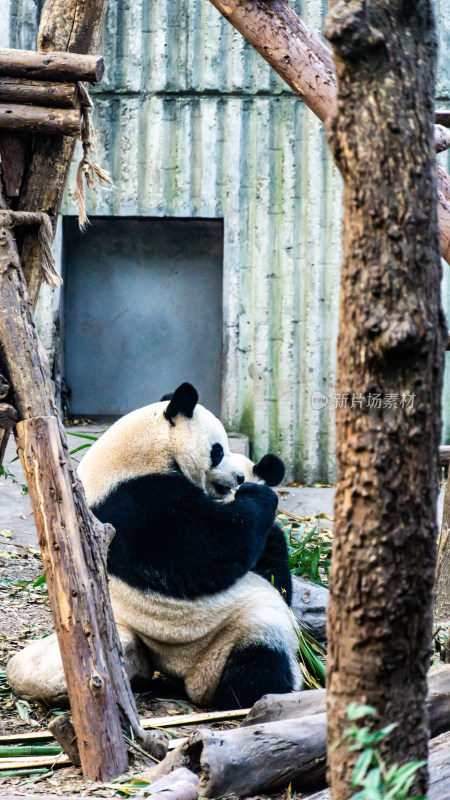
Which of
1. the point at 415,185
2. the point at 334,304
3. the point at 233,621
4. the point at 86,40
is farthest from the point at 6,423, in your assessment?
the point at 334,304

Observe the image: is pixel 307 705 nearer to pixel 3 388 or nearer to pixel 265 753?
pixel 265 753

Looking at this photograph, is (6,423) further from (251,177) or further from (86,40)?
(251,177)

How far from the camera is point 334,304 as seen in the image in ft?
22.7

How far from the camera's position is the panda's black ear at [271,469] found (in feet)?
12.7

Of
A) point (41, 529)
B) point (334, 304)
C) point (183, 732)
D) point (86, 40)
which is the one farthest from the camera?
point (334, 304)

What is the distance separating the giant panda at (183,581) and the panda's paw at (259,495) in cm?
2

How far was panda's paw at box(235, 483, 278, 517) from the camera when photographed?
11.4 feet

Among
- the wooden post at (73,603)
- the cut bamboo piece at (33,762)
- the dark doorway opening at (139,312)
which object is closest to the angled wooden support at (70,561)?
the wooden post at (73,603)

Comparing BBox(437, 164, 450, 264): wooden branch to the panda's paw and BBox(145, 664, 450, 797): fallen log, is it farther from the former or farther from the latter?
BBox(145, 664, 450, 797): fallen log

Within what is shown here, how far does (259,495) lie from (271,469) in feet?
1.31

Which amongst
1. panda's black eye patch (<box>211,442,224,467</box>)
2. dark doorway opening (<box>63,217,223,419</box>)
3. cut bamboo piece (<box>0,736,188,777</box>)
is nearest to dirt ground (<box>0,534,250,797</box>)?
cut bamboo piece (<box>0,736,188,777</box>)

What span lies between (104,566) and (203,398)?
15.9 feet

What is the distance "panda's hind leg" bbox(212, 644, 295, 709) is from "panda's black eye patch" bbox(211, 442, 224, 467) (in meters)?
0.77

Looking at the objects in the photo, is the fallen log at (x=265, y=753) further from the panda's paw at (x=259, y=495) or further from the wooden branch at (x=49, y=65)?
the wooden branch at (x=49, y=65)
